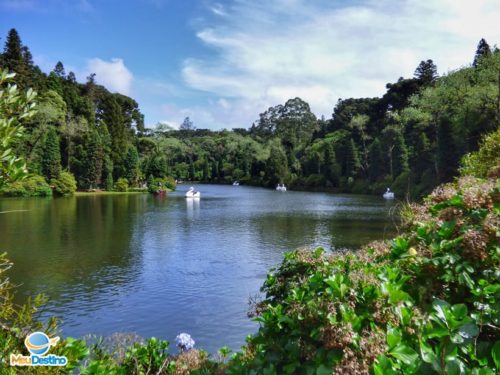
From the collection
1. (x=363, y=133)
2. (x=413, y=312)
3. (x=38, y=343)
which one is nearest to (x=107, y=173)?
(x=363, y=133)

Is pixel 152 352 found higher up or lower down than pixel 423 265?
lower down

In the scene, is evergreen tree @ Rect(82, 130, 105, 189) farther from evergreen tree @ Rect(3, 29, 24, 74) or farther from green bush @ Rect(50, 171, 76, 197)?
A: evergreen tree @ Rect(3, 29, 24, 74)

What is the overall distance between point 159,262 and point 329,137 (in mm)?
78793

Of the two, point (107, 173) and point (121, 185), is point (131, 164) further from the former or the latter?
point (107, 173)

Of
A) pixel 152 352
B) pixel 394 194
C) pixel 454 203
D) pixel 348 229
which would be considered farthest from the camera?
pixel 394 194

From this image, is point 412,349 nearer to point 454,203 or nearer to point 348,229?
point 454,203

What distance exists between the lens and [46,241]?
2241 cm

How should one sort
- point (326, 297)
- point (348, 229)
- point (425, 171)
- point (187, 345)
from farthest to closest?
point (425, 171), point (348, 229), point (187, 345), point (326, 297)

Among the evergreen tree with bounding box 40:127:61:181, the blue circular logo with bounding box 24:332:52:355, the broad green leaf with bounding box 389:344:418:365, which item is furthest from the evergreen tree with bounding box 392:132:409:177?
the blue circular logo with bounding box 24:332:52:355

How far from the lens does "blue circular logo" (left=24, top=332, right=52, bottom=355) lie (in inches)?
126

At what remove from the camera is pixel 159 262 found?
18797mm

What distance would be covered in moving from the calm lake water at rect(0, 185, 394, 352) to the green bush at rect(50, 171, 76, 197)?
921 inches

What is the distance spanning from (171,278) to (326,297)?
1382cm

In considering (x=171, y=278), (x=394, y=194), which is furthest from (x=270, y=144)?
(x=171, y=278)
